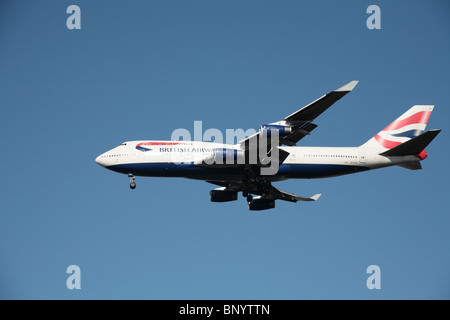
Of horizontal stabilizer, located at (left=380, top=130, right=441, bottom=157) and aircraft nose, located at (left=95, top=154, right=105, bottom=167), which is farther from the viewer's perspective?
aircraft nose, located at (left=95, top=154, right=105, bottom=167)

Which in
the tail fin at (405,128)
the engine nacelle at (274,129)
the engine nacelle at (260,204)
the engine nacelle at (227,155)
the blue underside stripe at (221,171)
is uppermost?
the tail fin at (405,128)

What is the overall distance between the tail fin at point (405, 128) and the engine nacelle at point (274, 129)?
12.5m

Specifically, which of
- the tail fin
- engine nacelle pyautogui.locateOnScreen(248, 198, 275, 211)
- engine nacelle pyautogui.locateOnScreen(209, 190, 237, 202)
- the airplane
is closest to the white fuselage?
the airplane

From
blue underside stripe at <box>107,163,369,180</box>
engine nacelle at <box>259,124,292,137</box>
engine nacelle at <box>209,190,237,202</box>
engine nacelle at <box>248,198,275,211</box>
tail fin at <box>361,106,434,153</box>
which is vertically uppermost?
tail fin at <box>361,106,434,153</box>

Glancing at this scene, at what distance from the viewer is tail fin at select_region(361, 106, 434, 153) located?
59.8m

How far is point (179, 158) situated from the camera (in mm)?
56062

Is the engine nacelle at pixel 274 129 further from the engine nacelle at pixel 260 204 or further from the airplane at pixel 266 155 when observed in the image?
the engine nacelle at pixel 260 204

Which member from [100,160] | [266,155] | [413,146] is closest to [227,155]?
[266,155]

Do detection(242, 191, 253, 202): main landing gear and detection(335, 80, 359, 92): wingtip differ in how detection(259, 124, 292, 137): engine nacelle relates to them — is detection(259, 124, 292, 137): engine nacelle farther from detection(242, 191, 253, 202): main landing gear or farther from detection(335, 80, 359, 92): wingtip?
detection(242, 191, 253, 202): main landing gear

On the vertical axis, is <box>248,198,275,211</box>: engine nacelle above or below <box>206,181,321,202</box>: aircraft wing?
below

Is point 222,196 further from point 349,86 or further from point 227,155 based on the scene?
point 349,86

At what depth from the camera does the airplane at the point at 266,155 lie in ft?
179

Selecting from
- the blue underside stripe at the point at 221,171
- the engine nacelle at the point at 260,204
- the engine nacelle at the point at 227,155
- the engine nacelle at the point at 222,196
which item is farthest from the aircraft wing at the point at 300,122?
the engine nacelle at the point at 260,204

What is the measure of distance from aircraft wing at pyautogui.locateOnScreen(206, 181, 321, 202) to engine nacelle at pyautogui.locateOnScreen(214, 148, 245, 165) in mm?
4725
